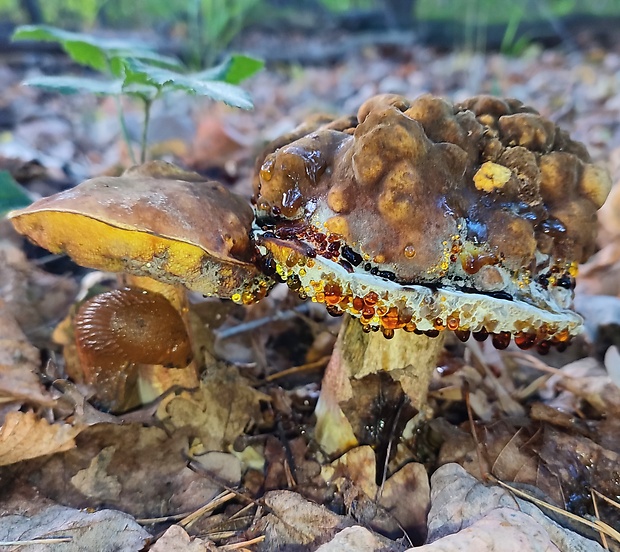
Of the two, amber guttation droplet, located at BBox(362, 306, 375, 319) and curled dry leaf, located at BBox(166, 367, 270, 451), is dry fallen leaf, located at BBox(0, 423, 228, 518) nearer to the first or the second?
curled dry leaf, located at BBox(166, 367, 270, 451)

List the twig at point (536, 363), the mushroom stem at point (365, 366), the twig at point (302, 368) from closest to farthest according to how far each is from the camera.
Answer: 1. the mushroom stem at point (365, 366)
2. the twig at point (536, 363)
3. the twig at point (302, 368)

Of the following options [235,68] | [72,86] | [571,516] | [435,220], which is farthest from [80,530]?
[235,68]

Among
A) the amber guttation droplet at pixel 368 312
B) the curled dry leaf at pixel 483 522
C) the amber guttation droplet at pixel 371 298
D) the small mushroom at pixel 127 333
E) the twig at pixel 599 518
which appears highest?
the amber guttation droplet at pixel 371 298

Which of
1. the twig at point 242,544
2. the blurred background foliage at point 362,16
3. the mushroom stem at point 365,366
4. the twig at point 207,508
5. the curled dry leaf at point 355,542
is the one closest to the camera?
the curled dry leaf at point 355,542

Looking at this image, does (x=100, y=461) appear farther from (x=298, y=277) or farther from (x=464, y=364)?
(x=464, y=364)

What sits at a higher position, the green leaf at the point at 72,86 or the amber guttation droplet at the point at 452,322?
the green leaf at the point at 72,86

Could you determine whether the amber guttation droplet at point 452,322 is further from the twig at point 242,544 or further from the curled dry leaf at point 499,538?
the twig at point 242,544

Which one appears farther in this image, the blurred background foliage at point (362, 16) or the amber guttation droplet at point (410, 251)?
the blurred background foliage at point (362, 16)

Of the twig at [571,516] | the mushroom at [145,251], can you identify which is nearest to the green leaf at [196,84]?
the mushroom at [145,251]
